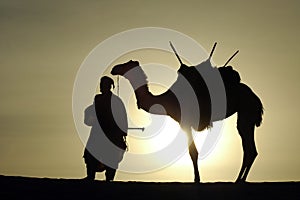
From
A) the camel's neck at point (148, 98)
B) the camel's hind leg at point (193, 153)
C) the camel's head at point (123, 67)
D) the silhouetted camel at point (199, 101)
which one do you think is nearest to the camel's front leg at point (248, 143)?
the silhouetted camel at point (199, 101)

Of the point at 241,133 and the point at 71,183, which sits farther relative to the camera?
the point at 241,133

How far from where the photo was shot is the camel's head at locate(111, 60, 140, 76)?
20609 mm

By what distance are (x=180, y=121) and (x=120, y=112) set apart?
2.73m

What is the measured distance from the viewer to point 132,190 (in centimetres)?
1683

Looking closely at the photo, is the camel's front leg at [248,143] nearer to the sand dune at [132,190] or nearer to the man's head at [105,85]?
the sand dune at [132,190]

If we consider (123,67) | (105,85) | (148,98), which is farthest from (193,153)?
(105,85)

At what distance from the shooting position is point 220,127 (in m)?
21.7

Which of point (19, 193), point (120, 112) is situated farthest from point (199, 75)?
point (19, 193)

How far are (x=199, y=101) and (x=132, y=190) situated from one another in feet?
15.8

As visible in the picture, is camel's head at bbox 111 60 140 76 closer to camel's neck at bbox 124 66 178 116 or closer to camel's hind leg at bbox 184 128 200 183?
camel's neck at bbox 124 66 178 116

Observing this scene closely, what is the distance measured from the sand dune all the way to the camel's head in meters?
3.65

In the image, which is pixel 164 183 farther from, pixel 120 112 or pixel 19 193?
pixel 19 193

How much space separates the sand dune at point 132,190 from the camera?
16.3 meters

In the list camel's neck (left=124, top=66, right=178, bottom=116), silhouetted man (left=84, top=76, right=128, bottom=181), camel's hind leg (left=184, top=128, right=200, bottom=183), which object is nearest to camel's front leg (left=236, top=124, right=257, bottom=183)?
camel's hind leg (left=184, top=128, right=200, bottom=183)
